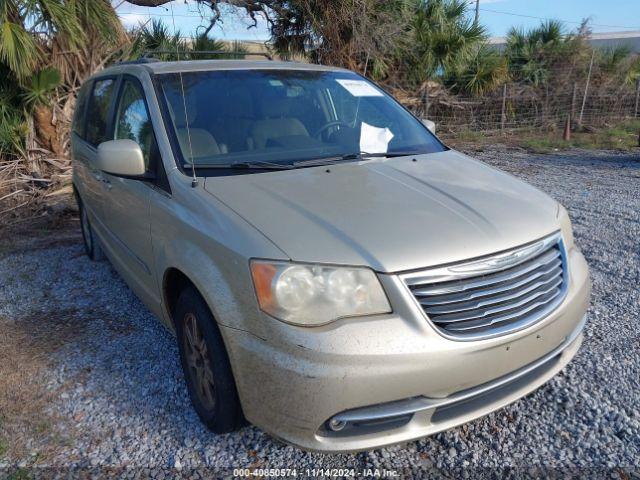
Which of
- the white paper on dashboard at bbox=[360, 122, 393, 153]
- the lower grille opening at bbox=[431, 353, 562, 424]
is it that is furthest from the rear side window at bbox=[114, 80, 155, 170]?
the lower grille opening at bbox=[431, 353, 562, 424]

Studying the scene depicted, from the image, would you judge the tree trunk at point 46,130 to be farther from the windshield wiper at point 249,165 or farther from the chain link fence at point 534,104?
the chain link fence at point 534,104

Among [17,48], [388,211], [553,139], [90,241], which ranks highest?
[17,48]

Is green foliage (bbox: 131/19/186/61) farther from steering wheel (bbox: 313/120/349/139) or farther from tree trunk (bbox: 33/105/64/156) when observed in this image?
steering wheel (bbox: 313/120/349/139)

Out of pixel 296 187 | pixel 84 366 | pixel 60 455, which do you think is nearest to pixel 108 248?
pixel 84 366

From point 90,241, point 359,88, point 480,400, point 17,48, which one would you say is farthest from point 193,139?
point 17,48

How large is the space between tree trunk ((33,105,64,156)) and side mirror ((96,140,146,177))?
6.24 m

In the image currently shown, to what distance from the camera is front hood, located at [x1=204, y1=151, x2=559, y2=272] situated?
2105mm

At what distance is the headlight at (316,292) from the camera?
2.04 meters

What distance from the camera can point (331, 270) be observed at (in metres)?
2.06

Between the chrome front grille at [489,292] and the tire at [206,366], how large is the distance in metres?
0.87

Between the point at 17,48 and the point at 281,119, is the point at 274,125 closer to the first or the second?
the point at 281,119

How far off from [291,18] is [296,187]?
9679 millimetres

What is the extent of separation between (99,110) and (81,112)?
0.81 m

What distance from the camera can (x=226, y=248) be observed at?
220cm
